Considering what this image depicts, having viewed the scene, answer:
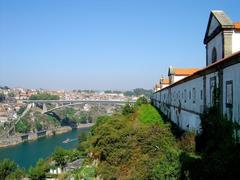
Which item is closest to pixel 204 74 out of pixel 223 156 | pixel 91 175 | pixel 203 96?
pixel 203 96

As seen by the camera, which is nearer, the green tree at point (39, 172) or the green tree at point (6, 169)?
the green tree at point (39, 172)

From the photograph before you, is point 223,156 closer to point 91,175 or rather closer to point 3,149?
point 91,175

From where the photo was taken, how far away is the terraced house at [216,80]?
283 inches

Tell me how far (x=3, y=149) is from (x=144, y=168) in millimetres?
47677

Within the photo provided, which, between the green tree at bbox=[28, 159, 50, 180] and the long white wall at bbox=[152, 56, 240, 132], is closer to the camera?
the long white wall at bbox=[152, 56, 240, 132]

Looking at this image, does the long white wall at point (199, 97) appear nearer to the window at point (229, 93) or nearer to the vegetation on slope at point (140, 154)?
the window at point (229, 93)

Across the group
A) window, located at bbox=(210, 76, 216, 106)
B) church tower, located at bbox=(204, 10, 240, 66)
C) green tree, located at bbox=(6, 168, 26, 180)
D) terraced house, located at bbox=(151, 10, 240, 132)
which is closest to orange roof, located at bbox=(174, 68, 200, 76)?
terraced house, located at bbox=(151, 10, 240, 132)

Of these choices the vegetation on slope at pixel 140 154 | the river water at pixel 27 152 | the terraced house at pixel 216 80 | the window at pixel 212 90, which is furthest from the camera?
the river water at pixel 27 152

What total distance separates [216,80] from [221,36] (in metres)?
2.97

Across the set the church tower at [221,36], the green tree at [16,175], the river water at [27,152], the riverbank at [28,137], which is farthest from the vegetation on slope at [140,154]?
the riverbank at [28,137]

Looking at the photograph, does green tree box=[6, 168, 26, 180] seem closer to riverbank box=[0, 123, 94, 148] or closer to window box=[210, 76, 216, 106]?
window box=[210, 76, 216, 106]

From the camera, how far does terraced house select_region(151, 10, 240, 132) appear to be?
718cm

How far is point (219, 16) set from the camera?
36.8 ft

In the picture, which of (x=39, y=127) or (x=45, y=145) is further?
(x=39, y=127)
